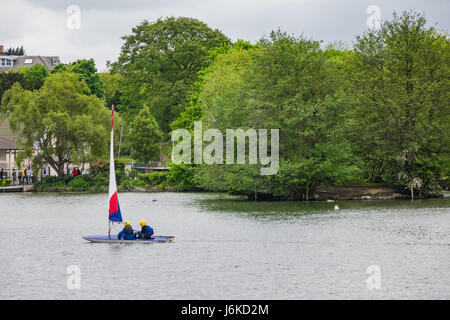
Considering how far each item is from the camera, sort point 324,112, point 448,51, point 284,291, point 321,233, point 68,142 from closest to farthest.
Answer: point 284,291 → point 321,233 → point 324,112 → point 448,51 → point 68,142

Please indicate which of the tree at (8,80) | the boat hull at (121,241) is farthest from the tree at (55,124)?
the boat hull at (121,241)

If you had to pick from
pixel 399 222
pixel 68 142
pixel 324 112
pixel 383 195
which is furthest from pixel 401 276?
pixel 68 142

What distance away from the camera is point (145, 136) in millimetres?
102125

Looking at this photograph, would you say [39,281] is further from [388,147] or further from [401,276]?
[388,147]

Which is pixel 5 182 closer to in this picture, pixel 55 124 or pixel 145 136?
pixel 55 124

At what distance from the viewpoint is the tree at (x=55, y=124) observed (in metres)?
87.4

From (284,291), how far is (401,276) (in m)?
5.53

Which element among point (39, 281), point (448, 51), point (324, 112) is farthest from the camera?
point (448, 51)

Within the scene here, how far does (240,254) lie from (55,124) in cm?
5488

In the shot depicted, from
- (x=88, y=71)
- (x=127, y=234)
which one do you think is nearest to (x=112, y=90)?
(x=88, y=71)

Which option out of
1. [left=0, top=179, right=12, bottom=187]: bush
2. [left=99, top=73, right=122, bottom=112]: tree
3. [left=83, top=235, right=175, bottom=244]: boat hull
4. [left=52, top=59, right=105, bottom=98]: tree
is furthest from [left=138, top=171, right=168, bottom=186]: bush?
[left=83, top=235, right=175, bottom=244]: boat hull

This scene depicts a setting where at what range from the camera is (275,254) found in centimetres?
3644

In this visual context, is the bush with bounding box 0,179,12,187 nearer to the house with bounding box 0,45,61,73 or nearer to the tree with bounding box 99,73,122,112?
the tree with bounding box 99,73,122,112

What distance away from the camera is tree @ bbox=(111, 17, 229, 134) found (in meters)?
106
